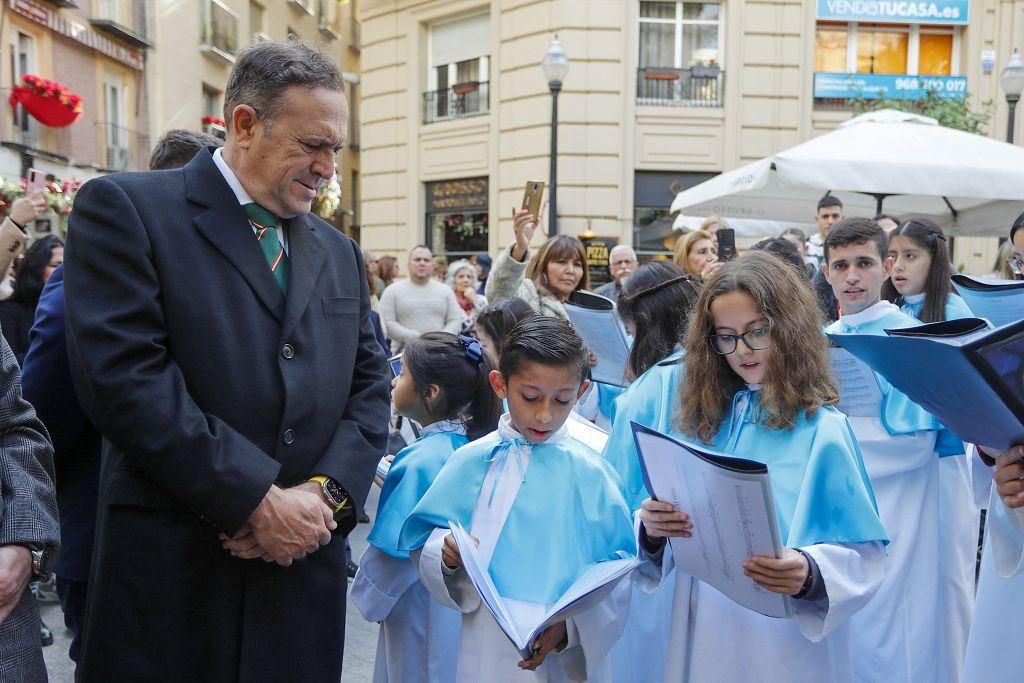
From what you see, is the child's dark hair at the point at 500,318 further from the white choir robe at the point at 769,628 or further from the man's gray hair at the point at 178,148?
the white choir robe at the point at 769,628

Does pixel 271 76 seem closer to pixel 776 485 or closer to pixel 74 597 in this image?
pixel 776 485

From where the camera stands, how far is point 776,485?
8.15ft

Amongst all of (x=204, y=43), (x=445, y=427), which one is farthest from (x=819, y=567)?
(x=204, y=43)

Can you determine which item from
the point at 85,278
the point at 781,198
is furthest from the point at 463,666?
the point at 781,198

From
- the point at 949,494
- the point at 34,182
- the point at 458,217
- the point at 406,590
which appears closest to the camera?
the point at 406,590

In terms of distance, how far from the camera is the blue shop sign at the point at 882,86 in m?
16.8

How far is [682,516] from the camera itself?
89.0 inches

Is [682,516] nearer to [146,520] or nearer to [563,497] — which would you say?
[563,497]

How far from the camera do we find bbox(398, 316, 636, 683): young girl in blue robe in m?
2.54

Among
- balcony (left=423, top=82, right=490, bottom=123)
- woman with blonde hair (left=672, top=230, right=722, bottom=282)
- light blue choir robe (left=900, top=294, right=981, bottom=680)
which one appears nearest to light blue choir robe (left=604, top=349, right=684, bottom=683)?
light blue choir robe (left=900, top=294, right=981, bottom=680)

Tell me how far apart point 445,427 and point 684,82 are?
15218 millimetres

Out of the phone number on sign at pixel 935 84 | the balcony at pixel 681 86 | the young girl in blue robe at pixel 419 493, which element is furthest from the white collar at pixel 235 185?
the phone number on sign at pixel 935 84

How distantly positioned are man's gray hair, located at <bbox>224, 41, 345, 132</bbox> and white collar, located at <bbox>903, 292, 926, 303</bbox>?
10.7 feet

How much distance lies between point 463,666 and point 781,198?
7.68 m
